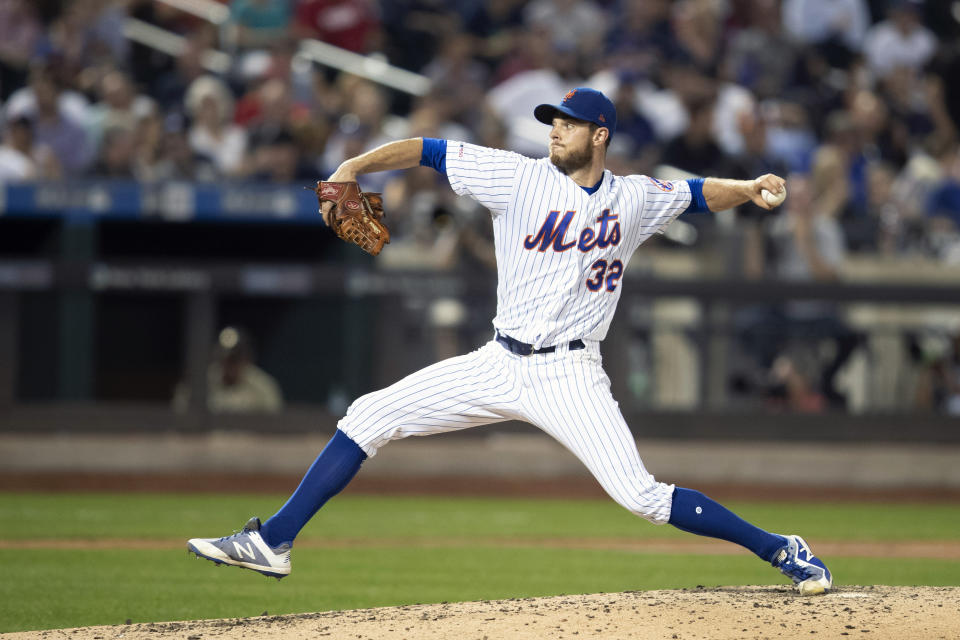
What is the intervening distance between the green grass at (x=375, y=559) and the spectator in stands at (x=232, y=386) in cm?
85

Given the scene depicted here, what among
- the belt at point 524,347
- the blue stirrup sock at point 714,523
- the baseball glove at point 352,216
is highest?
the baseball glove at point 352,216

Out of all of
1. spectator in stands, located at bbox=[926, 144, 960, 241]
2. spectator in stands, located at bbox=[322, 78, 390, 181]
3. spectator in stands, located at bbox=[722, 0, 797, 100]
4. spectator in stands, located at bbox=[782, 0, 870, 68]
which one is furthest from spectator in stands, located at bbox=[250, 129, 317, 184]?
spectator in stands, located at bbox=[782, 0, 870, 68]

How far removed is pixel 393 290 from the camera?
10570 mm

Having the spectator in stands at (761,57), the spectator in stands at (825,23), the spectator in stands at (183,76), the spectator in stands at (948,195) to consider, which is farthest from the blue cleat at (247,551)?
the spectator in stands at (825,23)

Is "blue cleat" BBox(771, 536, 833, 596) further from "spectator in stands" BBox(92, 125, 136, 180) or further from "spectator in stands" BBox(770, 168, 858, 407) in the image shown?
"spectator in stands" BBox(92, 125, 136, 180)

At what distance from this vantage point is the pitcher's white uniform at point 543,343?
466 centimetres

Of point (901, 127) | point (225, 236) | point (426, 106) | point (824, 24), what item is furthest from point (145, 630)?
point (824, 24)

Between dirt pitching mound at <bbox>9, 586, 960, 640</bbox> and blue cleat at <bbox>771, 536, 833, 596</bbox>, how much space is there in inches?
2.2

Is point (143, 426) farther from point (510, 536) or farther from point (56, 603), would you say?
point (56, 603)

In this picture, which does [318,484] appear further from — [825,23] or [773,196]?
[825,23]

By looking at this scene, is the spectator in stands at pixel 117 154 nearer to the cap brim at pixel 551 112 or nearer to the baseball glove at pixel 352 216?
the baseball glove at pixel 352 216

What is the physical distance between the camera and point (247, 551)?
15.4 feet

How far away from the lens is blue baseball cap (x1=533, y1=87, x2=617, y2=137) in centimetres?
472

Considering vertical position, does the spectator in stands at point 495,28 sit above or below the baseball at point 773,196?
above
